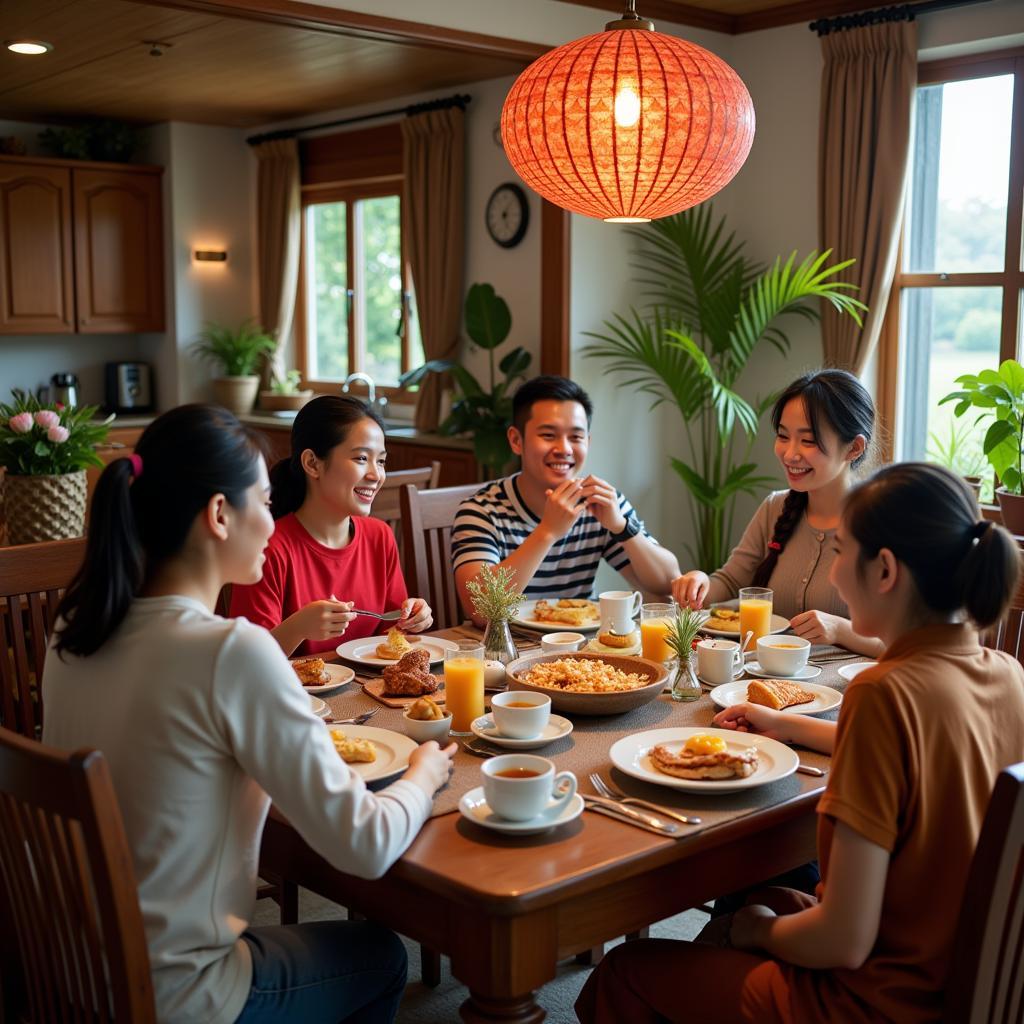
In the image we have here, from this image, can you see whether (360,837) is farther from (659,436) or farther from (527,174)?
(659,436)

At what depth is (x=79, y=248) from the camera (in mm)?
6906

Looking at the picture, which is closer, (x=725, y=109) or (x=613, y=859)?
(x=613, y=859)

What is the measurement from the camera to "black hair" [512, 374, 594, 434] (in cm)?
Result: 295

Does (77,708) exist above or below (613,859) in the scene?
above

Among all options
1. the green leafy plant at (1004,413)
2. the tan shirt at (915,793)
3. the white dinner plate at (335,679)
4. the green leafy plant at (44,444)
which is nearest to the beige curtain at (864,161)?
the green leafy plant at (1004,413)

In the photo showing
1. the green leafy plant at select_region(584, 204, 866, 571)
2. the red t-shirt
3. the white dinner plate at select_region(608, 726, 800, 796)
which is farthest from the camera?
the green leafy plant at select_region(584, 204, 866, 571)

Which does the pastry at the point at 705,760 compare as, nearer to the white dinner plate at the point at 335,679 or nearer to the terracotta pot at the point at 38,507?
the white dinner plate at the point at 335,679

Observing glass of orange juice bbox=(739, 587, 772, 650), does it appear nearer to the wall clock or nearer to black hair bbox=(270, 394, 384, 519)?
black hair bbox=(270, 394, 384, 519)

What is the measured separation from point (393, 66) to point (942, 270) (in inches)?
102

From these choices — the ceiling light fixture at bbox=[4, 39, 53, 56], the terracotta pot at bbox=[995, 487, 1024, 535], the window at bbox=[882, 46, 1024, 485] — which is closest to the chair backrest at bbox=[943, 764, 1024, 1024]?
the terracotta pot at bbox=[995, 487, 1024, 535]

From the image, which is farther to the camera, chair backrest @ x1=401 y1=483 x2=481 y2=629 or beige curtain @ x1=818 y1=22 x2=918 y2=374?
beige curtain @ x1=818 y1=22 x2=918 y2=374

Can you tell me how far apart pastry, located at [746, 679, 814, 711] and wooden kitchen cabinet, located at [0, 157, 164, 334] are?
5.73 meters

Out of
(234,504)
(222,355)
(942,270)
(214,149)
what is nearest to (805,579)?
(234,504)

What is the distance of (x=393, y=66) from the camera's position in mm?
5488
